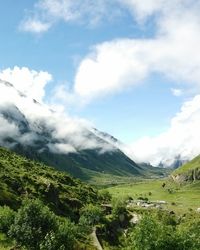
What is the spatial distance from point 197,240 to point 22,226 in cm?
4092

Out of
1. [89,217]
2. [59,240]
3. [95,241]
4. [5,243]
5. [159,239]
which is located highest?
[89,217]

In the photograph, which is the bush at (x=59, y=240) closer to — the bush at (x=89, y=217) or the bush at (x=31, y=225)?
the bush at (x=31, y=225)

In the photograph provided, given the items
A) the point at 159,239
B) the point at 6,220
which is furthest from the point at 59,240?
the point at 159,239

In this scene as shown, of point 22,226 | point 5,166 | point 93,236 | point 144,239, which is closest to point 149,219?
point 144,239

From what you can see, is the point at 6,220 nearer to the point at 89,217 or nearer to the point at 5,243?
the point at 5,243

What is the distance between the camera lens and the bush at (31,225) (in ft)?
283

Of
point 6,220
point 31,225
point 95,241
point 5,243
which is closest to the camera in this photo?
point 5,243

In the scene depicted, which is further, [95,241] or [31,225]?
[95,241]

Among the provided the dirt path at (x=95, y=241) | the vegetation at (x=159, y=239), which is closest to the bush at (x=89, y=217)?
the dirt path at (x=95, y=241)

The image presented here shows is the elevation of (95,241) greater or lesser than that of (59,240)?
lesser

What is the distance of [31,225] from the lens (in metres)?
87.8

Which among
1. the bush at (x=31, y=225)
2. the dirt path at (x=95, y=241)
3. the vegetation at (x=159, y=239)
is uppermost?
the bush at (x=31, y=225)

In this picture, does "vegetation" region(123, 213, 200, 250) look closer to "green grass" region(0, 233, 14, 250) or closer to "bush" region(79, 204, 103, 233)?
"green grass" region(0, 233, 14, 250)

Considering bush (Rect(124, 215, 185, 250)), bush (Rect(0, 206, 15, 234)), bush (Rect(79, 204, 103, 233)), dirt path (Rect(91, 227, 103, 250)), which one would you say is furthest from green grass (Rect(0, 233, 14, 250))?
bush (Rect(79, 204, 103, 233))
